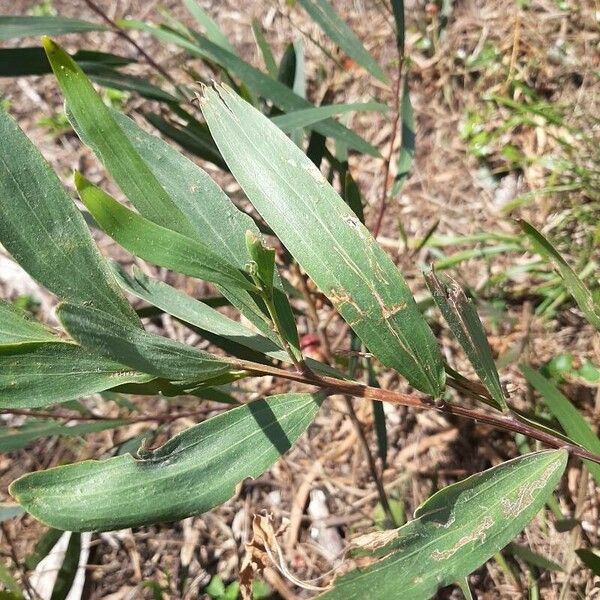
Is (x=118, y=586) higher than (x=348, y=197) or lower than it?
lower

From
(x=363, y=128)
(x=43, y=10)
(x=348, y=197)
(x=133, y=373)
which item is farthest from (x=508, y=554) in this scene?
(x=43, y=10)

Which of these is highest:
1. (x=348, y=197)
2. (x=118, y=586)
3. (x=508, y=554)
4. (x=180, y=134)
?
(x=180, y=134)

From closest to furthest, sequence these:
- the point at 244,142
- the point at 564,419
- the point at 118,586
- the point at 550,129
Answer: the point at 244,142 → the point at 564,419 → the point at 118,586 → the point at 550,129

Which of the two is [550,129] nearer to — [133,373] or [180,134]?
[180,134]

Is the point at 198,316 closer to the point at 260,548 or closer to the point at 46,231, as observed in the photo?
the point at 46,231

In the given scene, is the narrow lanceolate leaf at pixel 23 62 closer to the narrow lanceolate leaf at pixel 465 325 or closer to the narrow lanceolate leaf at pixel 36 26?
the narrow lanceolate leaf at pixel 36 26

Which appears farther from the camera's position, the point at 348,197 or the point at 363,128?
the point at 363,128

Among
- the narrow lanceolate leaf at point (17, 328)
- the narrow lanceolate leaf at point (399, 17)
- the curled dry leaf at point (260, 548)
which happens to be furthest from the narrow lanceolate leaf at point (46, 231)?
the narrow lanceolate leaf at point (399, 17)

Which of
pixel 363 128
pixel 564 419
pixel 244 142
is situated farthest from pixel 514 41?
pixel 244 142

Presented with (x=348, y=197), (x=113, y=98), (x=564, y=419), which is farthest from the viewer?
(x=113, y=98)
